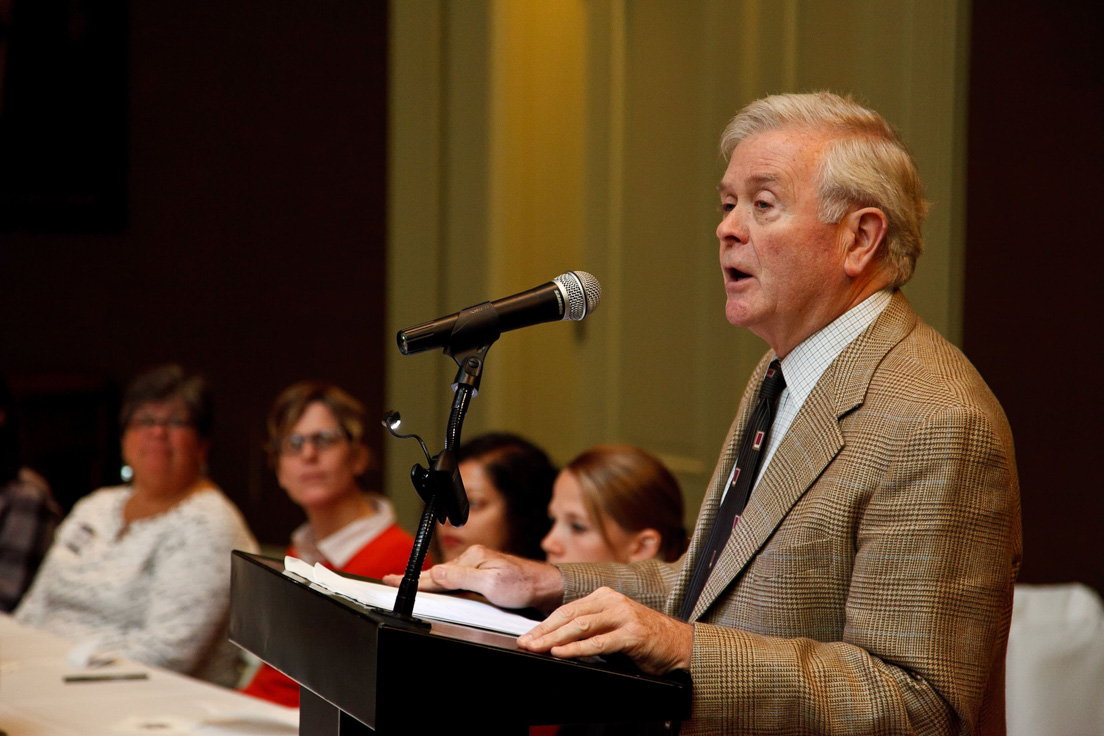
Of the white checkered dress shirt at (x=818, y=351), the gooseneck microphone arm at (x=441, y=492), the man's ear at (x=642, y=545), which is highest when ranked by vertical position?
the white checkered dress shirt at (x=818, y=351)

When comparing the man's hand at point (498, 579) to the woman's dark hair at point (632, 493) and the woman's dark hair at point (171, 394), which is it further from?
the woman's dark hair at point (171, 394)

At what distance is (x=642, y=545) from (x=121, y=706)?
1062 mm

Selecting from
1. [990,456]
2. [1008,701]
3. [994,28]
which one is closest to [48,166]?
[994,28]

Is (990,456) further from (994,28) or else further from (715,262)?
(715,262)

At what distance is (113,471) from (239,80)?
1877mm

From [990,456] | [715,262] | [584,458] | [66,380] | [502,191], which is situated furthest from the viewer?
[66,380]

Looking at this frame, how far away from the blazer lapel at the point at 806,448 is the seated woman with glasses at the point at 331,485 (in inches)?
65.9

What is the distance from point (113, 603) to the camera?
3.11m

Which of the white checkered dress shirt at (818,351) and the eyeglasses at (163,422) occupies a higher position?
the white checkered dress shirt at (818,351)

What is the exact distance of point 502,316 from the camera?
3.90ft

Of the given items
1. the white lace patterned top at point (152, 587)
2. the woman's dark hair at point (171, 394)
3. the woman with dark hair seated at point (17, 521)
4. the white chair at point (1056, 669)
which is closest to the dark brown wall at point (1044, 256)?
the white chair at point (1056, 669)

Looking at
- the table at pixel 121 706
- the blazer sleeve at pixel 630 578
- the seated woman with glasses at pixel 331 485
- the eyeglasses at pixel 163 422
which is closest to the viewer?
the blazer sleeve at pixel 630 578

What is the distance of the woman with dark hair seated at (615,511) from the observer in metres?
2.43

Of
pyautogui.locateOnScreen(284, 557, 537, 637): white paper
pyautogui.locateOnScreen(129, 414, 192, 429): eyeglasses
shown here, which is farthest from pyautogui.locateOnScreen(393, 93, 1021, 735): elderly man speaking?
pyautogui.locateOnScreen(129, 414, 192, 429): eyeglasses
